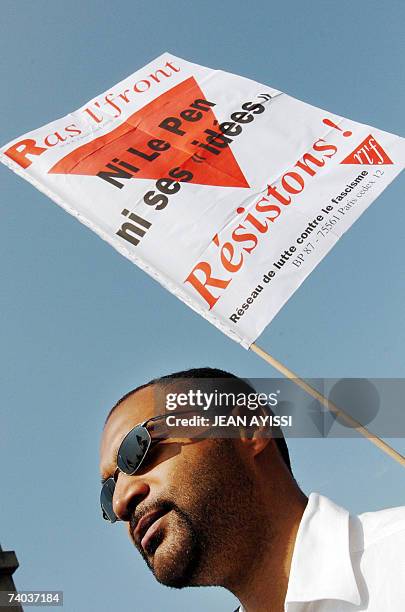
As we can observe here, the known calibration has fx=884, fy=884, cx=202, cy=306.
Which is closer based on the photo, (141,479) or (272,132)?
(141,479)

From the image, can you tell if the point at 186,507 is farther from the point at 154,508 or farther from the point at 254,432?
the point at 254,432

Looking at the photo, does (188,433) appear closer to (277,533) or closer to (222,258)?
(277,533)

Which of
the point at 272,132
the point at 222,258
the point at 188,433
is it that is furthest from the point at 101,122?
the point at 188,433

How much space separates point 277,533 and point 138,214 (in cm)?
374

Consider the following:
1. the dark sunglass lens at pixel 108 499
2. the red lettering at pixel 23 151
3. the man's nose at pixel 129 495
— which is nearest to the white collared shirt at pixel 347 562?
the man's nose at pixel 129 495

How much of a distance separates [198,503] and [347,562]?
76 cm

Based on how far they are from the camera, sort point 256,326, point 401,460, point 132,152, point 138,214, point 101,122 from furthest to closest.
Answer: point 101,122
point 132,152
point 138,214
point 256,326
point 401,460

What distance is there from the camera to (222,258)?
696 centimetres

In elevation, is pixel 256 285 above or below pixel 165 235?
below

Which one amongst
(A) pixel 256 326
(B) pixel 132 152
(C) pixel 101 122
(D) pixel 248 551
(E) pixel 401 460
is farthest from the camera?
(C) pixel 101 122

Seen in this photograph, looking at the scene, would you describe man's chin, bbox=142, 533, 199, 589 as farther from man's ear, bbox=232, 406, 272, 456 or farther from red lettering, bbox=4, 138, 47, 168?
red lettering, bbox=4, 138, 47, 168

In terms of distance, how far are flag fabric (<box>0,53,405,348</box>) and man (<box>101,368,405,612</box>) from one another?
1.86 meters

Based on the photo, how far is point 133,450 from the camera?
4469mm

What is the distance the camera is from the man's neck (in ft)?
14.0
